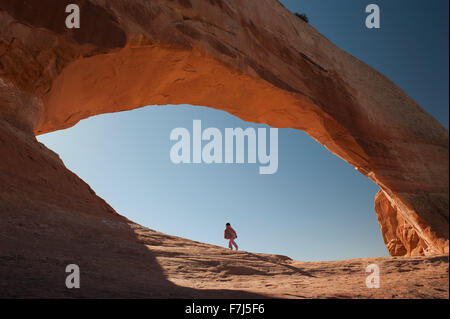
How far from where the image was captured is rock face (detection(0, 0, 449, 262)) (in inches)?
242

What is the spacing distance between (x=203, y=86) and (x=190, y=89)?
1.34 ft

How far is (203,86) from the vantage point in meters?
8.69

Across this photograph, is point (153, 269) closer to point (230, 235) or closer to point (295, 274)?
point (295, 274)

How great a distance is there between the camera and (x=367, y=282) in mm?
3916

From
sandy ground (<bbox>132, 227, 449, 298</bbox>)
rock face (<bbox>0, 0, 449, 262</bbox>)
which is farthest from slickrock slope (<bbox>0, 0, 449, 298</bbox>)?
sandy ground (<bbox>132, 227, 449, 298</bbox>)

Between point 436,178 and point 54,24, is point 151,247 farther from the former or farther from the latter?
point 436,178

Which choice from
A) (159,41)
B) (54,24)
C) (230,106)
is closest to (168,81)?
(159,41)

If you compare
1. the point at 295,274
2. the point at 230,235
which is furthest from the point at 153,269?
the point at 230,235

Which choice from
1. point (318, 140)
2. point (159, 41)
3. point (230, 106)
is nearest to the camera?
point (159, 41)

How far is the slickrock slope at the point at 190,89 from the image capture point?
18.7ft

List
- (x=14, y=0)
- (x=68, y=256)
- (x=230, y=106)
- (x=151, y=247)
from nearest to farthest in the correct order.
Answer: (x=68, y=256), (x=151, y=247), (x=14, y=0), (x=230, y=106)

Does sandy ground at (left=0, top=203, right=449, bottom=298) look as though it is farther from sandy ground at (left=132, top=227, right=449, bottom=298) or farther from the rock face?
the rock face

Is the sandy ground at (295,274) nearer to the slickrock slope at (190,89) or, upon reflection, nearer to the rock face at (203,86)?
the slickrock slope at (190,89)
